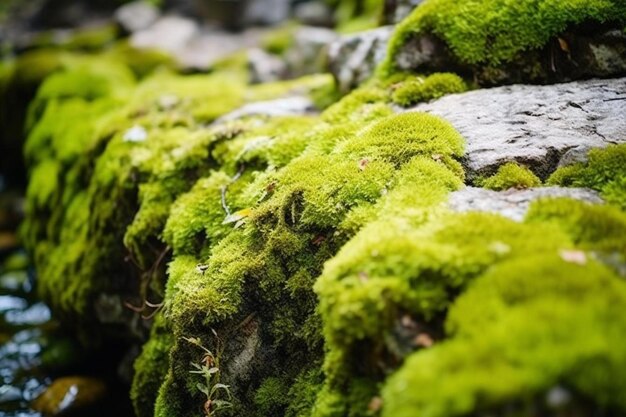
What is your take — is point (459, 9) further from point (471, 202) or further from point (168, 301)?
point (168, 301)

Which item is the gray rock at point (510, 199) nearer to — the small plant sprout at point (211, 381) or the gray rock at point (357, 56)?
the small plant sprout at point (211, 381)

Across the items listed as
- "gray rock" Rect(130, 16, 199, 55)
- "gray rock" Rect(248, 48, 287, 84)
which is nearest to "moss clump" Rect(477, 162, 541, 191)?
"gray rock" Rect(248, 48, 287, 84)

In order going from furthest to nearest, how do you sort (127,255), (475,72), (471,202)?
(127,255) < (475,72) < (471,202)

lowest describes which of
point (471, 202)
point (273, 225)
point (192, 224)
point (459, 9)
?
point (192, 224)

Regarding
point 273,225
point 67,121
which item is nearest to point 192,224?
point 273,225

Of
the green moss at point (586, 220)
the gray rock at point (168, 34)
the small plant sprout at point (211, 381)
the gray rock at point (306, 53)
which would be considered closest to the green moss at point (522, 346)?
the green moss at point (586, 220)
